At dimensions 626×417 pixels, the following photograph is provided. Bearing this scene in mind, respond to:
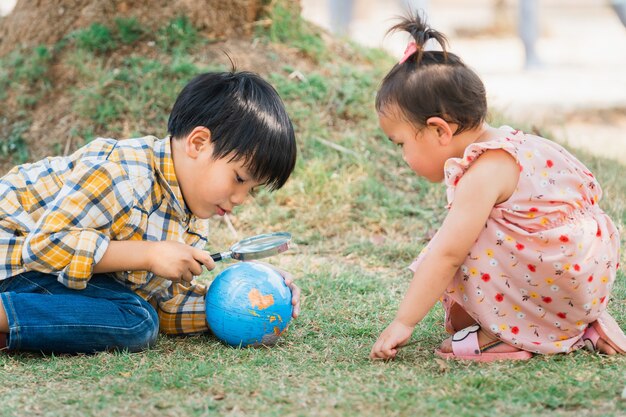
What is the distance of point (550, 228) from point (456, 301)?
42 cm

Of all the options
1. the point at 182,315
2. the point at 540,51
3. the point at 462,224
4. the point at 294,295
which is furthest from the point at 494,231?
the point at 540,51

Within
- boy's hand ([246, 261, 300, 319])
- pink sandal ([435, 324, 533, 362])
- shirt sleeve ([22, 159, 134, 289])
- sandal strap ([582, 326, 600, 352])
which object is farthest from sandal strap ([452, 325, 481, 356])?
shirt sleeve ([22, 159, 134, 289])

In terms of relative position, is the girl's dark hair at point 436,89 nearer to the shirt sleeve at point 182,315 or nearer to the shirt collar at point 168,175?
the shirt collar at point 168,175

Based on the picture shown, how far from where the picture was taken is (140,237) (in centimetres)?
321

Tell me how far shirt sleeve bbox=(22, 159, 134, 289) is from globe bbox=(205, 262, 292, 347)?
0.47m

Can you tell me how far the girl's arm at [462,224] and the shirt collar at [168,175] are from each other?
0.94 meters

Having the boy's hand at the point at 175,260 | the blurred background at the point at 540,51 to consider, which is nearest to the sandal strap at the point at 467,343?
the boy's hand at the point at 175,260

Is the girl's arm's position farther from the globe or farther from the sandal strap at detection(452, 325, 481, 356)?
the globe

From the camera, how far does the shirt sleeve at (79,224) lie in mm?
2979

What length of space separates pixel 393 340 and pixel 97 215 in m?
1.11

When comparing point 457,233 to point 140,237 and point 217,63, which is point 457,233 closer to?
point 140,237

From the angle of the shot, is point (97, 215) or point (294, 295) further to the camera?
point (294, 295)

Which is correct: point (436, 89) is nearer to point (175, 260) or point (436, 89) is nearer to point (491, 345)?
point (491, 345)

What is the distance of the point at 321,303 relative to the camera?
3.83 metres
